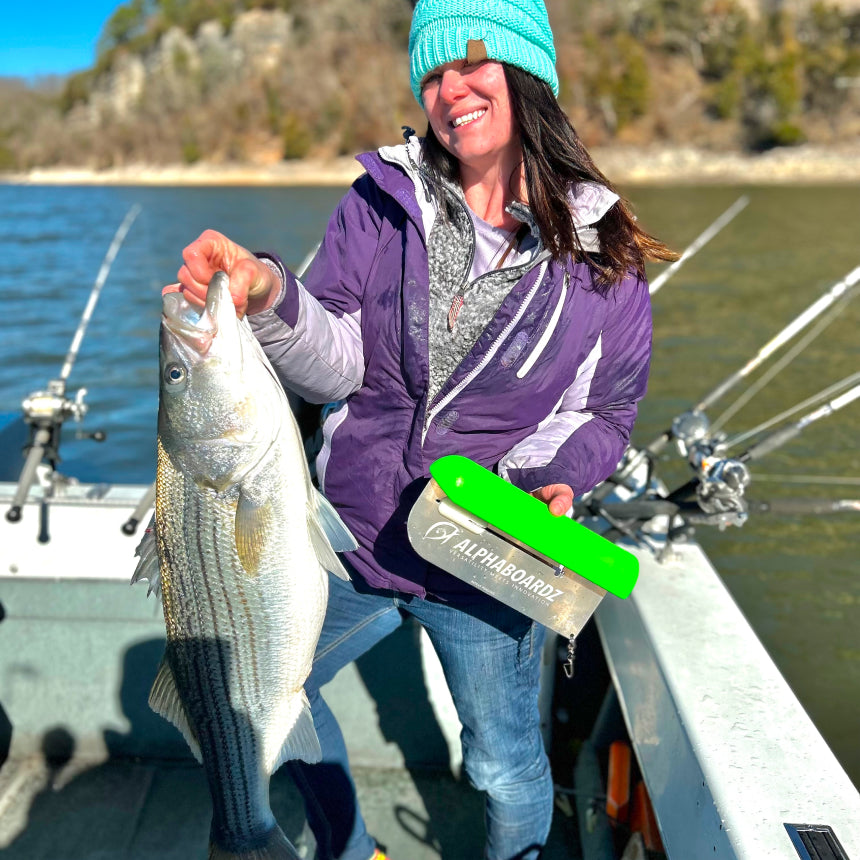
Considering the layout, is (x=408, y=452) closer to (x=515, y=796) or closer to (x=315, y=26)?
(x=515, y=796)

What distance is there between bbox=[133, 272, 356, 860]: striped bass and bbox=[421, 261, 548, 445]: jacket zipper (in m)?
0.32

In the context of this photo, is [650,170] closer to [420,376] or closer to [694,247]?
[694,247]

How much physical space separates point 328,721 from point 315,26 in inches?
3942

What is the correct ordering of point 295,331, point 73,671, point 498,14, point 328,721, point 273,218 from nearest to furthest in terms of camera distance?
point 295,331 → point 498,14 → point 328,721 → point 73,671 → point 273,218

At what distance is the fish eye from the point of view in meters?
1.71

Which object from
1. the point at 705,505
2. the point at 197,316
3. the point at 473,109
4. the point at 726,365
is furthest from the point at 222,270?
the point at 726,365

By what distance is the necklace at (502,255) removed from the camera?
1.99 metres

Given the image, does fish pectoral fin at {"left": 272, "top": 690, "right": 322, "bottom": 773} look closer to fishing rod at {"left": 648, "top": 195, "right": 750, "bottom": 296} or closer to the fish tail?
the fish tail

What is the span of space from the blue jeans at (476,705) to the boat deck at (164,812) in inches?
24.9

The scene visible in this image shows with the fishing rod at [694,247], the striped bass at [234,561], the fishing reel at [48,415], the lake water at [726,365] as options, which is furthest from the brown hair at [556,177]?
the fishing reel at [48,415]

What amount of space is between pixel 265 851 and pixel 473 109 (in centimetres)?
182

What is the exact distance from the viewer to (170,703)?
80.1 inches

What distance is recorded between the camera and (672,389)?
10.4m

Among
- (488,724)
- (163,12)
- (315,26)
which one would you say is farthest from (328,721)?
(163,12)
